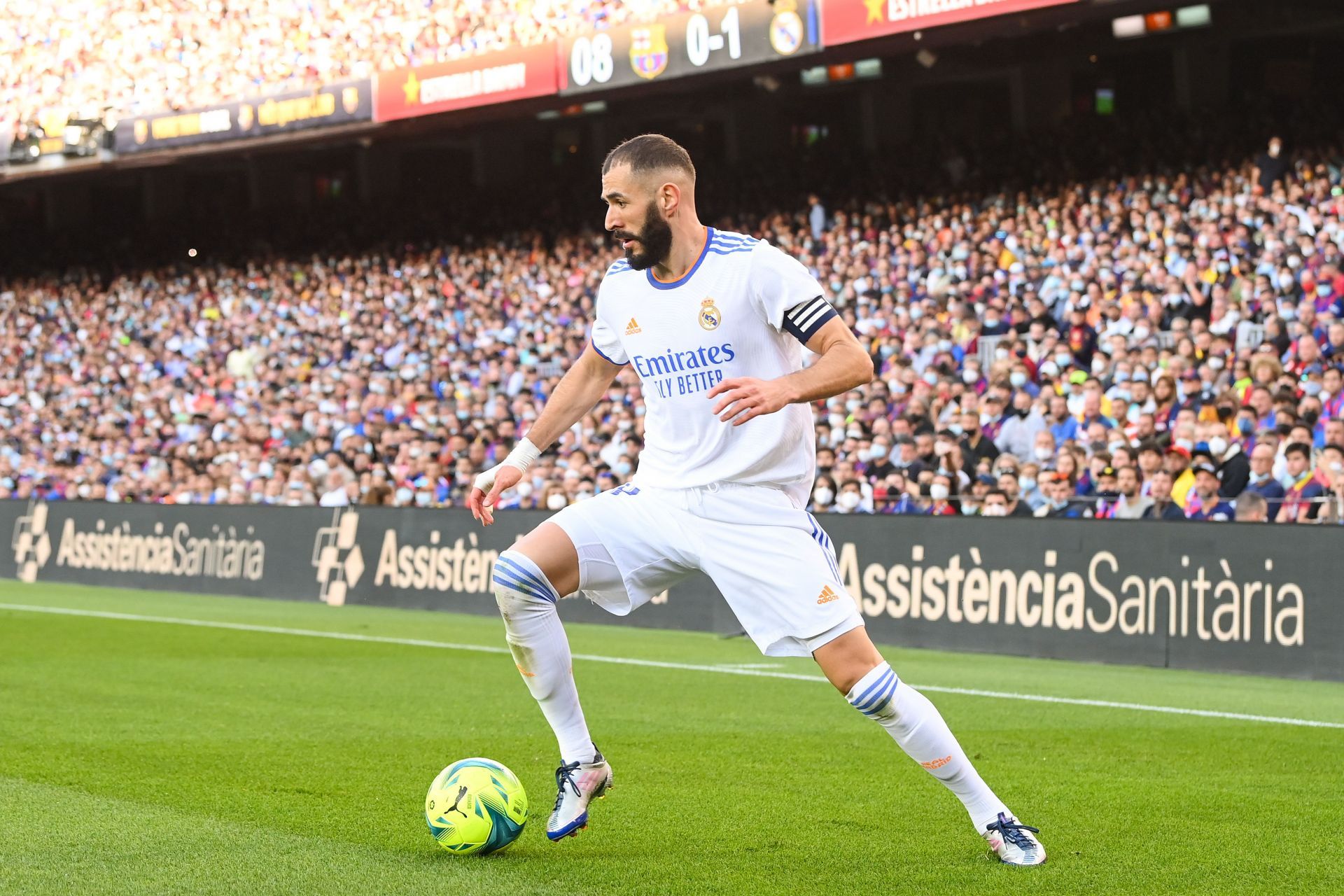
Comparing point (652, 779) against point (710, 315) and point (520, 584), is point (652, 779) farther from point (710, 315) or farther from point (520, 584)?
point (710, 315)

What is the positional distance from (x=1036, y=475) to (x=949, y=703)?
5.26 meters

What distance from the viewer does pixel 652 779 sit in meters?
7.46

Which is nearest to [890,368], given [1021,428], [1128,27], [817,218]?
[1021,428]

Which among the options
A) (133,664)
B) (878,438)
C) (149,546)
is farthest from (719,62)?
(133,664)

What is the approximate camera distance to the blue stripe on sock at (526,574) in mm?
5777

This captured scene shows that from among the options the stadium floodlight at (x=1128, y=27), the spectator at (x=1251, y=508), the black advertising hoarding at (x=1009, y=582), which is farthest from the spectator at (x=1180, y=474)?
the stadium floodlight at (x=1128, y=27)

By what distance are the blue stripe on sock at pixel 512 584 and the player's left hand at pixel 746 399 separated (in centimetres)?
101

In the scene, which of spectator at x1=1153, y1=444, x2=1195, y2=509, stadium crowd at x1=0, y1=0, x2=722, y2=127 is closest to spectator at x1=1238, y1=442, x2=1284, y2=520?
spectator at x1=1153, y1=444, x2=1195, y2=509

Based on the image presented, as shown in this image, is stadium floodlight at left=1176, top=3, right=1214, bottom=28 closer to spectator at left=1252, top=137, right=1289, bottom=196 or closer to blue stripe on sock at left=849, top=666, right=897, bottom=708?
spectator at left=1252, top=137, right=1289, bottom=196

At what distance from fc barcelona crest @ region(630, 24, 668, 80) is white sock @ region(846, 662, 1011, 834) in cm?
1948

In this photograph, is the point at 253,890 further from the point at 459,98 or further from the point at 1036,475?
the point at 459,98

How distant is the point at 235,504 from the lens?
21562 millimetres

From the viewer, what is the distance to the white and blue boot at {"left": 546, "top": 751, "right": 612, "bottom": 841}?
5805mm

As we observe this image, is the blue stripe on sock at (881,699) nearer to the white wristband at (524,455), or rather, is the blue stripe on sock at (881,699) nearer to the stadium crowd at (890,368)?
the white wristband at (524,455)
